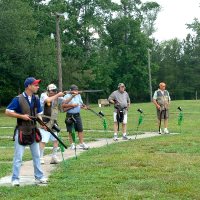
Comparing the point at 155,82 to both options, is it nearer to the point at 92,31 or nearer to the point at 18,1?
the point at 92,31

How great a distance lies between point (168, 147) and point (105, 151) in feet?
5.32

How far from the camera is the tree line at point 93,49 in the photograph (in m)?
43.4

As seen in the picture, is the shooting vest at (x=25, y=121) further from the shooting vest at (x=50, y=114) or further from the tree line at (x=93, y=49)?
the tree line at (x=93, y=49)

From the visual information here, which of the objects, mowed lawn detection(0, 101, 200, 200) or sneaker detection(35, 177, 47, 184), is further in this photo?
sneaker detection(35, 177, 47, 184)

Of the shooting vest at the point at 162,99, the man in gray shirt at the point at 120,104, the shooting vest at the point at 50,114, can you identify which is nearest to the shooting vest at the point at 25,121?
the shooting vest at the point at 50,114

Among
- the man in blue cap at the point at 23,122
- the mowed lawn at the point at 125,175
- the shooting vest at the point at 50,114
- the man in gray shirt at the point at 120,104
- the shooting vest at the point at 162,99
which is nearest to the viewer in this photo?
the mowed lawn at the point at 125,175

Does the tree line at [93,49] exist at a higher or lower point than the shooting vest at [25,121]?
higher

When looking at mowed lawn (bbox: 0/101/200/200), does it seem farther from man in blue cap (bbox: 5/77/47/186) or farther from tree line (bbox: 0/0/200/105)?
tree line (bbox: 0/0/200/105)

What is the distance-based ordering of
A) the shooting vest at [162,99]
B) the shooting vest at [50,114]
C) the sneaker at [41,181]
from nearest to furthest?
the sneaker at [41,181]
the shooting vest at [50,114]
the shooting vest at [162,99]

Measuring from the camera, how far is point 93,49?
2635 inches

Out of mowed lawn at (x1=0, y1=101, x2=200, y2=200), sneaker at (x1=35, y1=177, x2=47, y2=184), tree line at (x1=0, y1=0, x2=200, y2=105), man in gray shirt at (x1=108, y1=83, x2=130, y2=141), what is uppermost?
tree line at (x1=0, y1=0, x2=200, y2=105)

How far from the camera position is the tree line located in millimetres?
43438

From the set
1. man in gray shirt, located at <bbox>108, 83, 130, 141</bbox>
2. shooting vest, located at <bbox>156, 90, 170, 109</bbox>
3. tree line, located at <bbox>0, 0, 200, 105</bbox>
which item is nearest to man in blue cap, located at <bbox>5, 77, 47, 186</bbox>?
man in gray shirt, located at <bbox>108, 83, 130, 141</bbox>

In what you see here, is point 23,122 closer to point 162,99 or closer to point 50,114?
point 50,114
